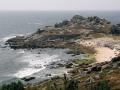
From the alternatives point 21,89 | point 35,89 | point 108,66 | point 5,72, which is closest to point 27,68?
point 5,72

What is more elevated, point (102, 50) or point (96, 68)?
point (96, 68)

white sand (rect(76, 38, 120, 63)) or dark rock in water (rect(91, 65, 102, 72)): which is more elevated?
dark rock in water (rect(91, 65, 102, 72))

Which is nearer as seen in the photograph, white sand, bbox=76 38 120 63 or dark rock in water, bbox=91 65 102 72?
dark rock in water, bbox=91 65 102 72

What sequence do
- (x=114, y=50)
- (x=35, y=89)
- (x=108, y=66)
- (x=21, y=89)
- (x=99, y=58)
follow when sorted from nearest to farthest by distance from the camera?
1. (x=21, y=89)
2. (x=35, y=89)
3. (x=108, y=66)
4. (x=99, y=58)
5. (x=114, y=50)

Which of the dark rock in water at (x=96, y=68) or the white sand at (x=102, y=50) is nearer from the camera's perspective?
the dark rock in water at (x=96, y=68)

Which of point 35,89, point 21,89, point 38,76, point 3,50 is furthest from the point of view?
point 3,50

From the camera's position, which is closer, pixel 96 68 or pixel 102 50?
pixel 96 68

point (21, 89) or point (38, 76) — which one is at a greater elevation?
point (21, 89)

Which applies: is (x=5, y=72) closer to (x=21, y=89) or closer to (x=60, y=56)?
(x=60, y=56)

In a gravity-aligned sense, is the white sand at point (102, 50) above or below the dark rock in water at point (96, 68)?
below

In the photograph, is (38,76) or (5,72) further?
(5,72)
